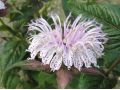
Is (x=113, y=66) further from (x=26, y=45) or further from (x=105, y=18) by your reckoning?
(x=26, y=45)

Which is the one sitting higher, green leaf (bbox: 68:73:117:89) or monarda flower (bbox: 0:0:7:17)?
monarda flower (bbox: 0:0:7:17)

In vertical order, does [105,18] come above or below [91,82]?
above

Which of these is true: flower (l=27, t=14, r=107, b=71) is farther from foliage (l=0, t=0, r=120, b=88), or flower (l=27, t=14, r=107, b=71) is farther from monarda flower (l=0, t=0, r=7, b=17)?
monarda flower (l=0, t=0, r=7, b=17)

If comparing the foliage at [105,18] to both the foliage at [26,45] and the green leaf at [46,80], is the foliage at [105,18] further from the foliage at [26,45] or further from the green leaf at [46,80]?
the green leaf at [46,80]

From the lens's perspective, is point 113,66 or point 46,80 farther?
point 46,80

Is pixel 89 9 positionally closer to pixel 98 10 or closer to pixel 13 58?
pixel 98 10

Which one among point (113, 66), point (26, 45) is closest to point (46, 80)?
point (26, 45)

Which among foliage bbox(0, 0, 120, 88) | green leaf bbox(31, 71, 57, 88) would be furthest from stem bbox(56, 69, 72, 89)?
green leaf bbox(31, 71, 57, 88)

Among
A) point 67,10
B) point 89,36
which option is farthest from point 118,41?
point 67,10
